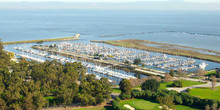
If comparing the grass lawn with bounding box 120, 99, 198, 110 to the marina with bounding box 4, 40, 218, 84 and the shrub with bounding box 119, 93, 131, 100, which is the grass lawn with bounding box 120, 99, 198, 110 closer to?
the shrub with bounding box 119, 93, 131, 100

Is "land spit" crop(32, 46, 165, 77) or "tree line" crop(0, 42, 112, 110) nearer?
"tree line" crop(0, 42, 112, 110)

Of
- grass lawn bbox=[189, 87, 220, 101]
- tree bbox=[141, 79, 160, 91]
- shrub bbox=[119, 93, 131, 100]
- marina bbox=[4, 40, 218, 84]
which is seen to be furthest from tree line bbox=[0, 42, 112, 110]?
grass lawn bbox=[189, 87, 220, 101]

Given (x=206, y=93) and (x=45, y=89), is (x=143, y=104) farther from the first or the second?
(x=45, y=89)

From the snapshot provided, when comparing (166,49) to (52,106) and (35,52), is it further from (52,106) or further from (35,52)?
(52,106)

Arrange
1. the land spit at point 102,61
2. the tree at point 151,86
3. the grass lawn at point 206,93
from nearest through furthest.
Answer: the grass lawn at point 206,93
the tree at point 151,86
the land spit at point 102,61

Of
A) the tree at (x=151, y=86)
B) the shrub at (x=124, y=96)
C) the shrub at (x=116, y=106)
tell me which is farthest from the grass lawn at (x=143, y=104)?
the tree at (x=151, y=86)

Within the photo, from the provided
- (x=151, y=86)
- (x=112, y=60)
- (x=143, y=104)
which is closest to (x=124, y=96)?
(x=143, y=104)

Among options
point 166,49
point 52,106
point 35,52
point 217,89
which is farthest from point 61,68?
point 166,49

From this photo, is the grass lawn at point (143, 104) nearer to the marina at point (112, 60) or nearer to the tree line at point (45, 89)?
the tree line at point (45, 89)
